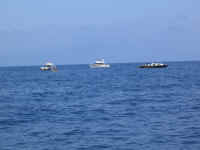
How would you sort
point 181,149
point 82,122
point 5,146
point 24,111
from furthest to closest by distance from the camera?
point 24,111
point 82,122
point 5,146
point 181,149

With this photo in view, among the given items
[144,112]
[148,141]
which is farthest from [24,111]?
[148,141]

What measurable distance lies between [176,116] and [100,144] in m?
9.68

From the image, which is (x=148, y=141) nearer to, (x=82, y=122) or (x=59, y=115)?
(x=82, y=122)

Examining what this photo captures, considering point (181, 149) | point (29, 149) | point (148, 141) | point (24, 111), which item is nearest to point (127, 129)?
point (148, 141)

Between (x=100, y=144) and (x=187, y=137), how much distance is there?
4855 mm

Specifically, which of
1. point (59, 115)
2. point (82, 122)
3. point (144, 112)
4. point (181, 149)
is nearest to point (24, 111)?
point (59, 115)

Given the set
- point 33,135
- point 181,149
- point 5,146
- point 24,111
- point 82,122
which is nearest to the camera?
point 181,149

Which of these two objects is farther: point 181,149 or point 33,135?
point 33,135

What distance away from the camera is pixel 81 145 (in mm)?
18750

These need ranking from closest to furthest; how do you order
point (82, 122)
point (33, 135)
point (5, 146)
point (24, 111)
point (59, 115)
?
1. point (5, 146)
2. point (33, 135)
3. point (82, 122)
4. point (59, 115)
5. point (24, 111)

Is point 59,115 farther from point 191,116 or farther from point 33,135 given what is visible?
point 191,116

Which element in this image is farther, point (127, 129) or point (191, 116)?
point (191, 116)

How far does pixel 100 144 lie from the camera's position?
18.8 m

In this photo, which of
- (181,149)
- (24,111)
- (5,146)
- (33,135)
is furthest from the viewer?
(24,111)
